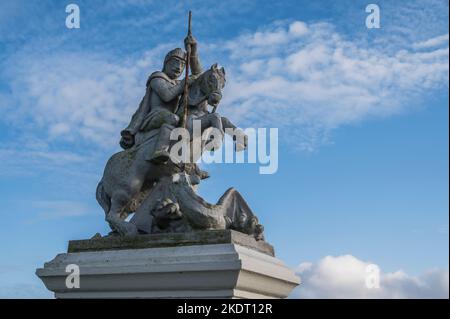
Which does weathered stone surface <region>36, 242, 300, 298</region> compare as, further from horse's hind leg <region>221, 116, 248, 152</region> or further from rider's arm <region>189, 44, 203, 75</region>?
rider's arm <region>189, 44, 203, 75</region>

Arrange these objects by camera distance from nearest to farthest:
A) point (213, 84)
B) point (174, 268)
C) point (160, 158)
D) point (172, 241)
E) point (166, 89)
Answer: point (174, 268) < point (172, 241) < point (160, 158) < point (213, 84) < point (166, 89)

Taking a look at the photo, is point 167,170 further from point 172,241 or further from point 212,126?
point 172,241

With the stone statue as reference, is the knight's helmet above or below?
above

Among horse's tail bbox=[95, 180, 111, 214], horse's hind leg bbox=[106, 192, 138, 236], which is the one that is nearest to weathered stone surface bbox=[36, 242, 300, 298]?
horse's hind leg bbox=[106, 192, 138, 236]

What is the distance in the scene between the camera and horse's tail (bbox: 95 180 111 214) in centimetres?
834

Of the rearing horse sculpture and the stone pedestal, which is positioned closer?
the stone pedestal

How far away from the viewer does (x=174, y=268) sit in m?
6.85

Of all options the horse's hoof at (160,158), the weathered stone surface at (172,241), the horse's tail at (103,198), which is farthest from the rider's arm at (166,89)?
the weathered stone surface at (172,241)

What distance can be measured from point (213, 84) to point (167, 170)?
138cm

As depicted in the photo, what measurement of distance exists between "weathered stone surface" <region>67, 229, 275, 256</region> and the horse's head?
6.81ft

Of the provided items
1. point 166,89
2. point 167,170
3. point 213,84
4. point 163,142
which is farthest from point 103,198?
point 213,84

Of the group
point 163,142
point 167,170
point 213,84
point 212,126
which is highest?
point 213,84
